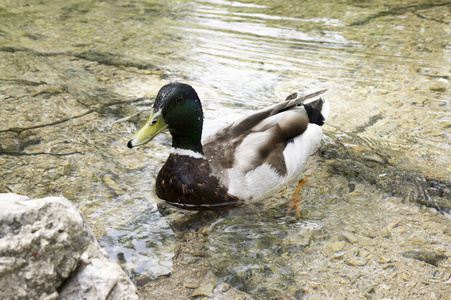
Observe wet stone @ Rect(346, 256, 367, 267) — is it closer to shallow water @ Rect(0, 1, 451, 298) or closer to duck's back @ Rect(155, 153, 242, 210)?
shallow water @ Rect(0, 1, 451, 298)

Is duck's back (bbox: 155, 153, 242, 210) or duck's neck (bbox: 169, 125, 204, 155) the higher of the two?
duck's neck (bbox: 169, 125, 204, 155)

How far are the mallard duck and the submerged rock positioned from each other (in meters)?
1.51

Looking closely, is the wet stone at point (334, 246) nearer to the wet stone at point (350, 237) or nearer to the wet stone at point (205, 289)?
the wet stone at point (350, 237)

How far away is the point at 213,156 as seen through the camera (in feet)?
13.6

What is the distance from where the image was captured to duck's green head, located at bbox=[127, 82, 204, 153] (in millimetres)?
3887

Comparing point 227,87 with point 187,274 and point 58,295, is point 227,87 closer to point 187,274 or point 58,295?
point 187,274

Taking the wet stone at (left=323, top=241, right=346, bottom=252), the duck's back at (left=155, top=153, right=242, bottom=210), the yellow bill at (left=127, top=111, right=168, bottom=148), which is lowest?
the wet stone at (left=323, top=241, right=346, bottom=252)

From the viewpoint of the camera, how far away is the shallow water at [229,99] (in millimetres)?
3721

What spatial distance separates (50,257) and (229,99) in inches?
145

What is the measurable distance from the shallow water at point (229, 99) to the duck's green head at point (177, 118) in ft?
1.68

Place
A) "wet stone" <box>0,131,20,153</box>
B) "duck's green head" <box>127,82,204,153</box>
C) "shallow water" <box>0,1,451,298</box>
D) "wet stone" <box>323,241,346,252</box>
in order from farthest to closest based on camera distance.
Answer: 1. "wet stone" <box>0,131,20,153</box>
2. "duck's green head" <box>127,82,204,153</box>
3. "shallow water" <box>0,1,451,298</box>
4. "wet stone" <box>323,241,346,252</box>

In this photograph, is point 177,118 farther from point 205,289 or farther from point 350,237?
point 350,237

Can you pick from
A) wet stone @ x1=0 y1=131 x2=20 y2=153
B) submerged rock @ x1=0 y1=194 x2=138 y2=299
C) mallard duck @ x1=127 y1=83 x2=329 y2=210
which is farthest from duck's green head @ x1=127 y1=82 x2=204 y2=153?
submerged rock @ x1=0 y1=194 x2=138 y2=299

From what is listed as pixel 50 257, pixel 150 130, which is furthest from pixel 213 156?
pixel 50 257
